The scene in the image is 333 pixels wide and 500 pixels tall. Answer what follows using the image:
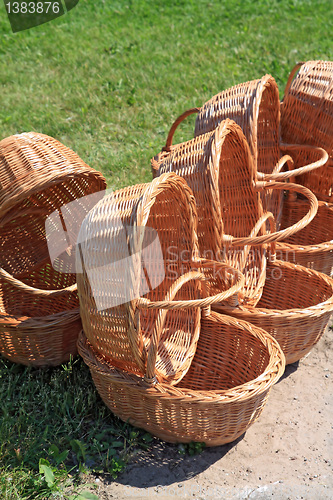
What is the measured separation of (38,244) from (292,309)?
5.18 feet

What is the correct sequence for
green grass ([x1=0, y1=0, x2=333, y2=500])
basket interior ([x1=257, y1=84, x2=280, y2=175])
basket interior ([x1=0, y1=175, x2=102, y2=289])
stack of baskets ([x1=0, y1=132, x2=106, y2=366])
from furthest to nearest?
1. basket interior ([x1=257, y1=84, x2=280, y2=175])
2. basket interior ([x1=0, y1=175, x2=102, y2=289])
3. stack of baskets ([x1=0, y1=132, x2=106, y2=366])
4. green grass ([x1=0, y1=0, x2=333, y2=500])

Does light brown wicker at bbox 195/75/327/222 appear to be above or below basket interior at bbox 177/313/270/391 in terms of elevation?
above

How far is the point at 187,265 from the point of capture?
270 cm

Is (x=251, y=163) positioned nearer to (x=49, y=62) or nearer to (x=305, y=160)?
(x=305, y=160)

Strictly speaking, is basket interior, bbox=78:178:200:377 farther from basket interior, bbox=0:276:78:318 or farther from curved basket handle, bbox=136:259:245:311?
basket interior, bbox=0:276:78:318

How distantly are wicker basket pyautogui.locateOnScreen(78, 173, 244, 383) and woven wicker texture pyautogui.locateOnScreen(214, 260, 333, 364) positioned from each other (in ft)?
0.80

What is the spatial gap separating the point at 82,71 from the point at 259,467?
475 cm

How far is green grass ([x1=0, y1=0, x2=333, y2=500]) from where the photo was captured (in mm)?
2316

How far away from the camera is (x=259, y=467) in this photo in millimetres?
2305

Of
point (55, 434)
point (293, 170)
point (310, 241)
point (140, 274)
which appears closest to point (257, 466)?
point (55, 434)

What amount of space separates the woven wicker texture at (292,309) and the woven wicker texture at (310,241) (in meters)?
0.09

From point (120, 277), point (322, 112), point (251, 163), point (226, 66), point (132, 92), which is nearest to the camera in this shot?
point (120, 277)

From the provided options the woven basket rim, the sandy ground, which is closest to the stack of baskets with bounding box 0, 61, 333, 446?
the woven basket rim

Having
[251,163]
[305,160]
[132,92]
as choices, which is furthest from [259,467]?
[132,92]
